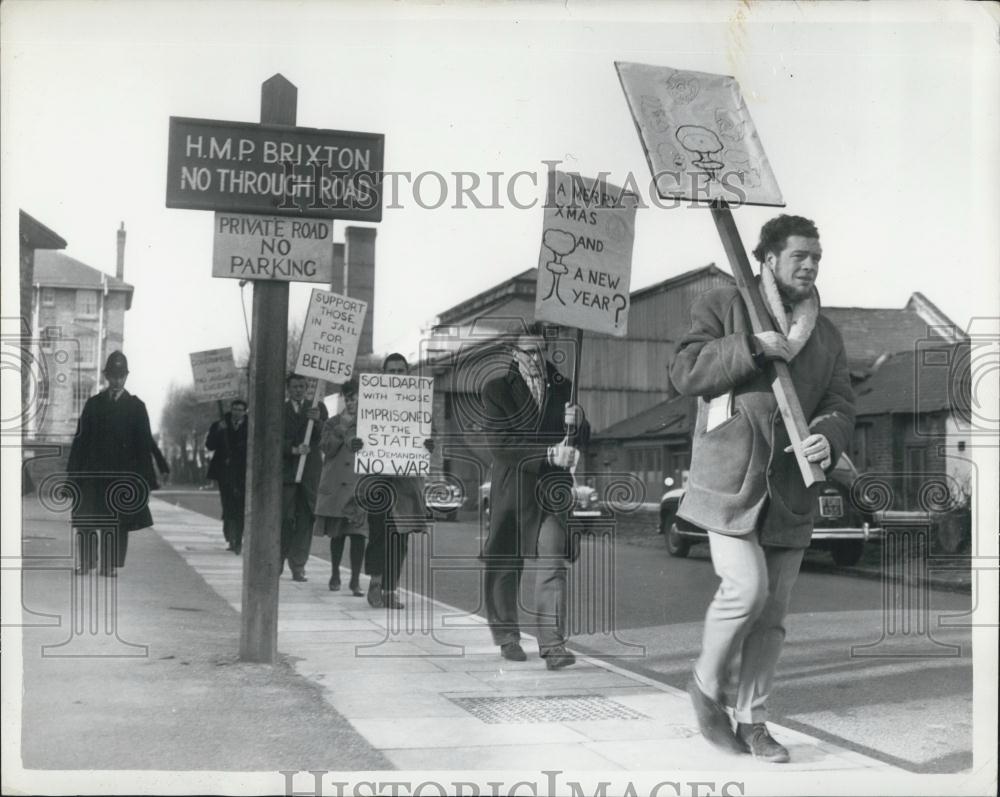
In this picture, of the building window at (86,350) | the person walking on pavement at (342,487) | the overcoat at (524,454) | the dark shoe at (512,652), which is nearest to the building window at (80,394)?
the building window at (86,350)

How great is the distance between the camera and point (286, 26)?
5.42m

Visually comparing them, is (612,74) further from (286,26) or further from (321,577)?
(321,577)

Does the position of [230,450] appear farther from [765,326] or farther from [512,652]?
[765,326]

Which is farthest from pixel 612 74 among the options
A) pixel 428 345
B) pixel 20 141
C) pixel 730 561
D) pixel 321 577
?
pixel 321 577

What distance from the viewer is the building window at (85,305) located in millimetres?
6234

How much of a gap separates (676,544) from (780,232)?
10.9m

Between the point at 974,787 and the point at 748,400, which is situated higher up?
the point at 748,400

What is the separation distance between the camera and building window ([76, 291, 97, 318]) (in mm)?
6234

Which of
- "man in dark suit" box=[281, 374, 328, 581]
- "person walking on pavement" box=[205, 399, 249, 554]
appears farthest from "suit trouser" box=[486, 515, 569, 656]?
"person walking on pavement" box=[205, 399, 249, 554]

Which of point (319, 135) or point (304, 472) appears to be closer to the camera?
point (319, 135)

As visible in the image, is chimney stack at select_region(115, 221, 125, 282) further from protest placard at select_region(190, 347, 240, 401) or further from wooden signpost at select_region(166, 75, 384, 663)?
protest placard at select_region(190, 347, 240, 401)

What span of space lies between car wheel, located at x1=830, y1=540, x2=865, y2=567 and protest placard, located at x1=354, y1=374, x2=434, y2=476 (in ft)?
22.5

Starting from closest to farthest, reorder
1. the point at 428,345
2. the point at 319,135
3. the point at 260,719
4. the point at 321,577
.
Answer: the point at 260,719 → the point at 319,135 → the point at 428,345 → the point at 321,577

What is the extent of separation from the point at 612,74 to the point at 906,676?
3.70 metres
